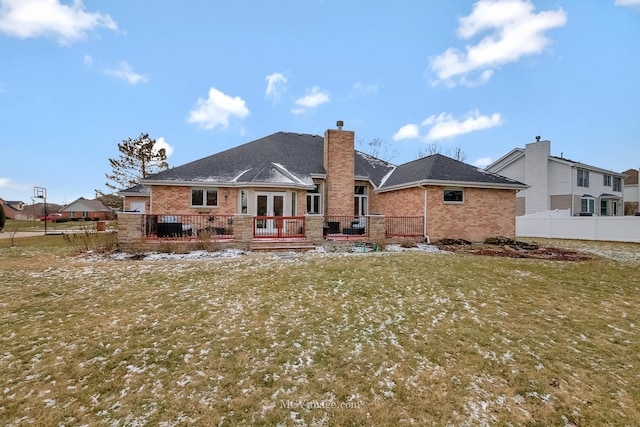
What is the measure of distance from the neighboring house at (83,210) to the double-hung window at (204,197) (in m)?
56.9

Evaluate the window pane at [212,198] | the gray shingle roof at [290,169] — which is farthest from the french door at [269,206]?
the window pane at [212,198]

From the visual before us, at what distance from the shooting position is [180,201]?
1633cm

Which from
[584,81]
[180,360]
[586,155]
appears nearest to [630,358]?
[180,360]

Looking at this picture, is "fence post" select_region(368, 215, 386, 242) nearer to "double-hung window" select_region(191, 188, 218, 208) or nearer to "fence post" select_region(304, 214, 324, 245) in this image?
"fence post" select_region(304, 214, 324, 245)

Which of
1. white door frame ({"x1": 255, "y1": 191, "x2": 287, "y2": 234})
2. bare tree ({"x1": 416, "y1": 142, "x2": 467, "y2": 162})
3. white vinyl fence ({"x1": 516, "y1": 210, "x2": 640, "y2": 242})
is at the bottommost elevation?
white vinyl fence ({"x1": 516, "y1": 210, "x2": 640, "y2": 242})

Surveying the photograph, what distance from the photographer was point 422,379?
13.1 ft

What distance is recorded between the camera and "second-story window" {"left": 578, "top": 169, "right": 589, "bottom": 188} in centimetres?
2858

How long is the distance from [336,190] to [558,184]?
24.3m

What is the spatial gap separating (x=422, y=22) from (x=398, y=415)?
61.1ft

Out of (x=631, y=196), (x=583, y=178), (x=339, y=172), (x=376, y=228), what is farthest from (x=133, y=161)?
(x=631, y=196)

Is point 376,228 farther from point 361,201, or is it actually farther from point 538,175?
point 538,175

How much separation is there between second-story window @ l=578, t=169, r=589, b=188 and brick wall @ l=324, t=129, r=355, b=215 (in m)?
25.4

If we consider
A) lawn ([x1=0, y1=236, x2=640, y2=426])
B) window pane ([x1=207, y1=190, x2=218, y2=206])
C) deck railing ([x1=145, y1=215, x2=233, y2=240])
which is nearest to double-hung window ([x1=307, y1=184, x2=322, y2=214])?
deck railing ([x1=145, y1=215, x2=233, y2=240])

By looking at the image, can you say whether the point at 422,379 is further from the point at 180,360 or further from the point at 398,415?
the point at 180,360
